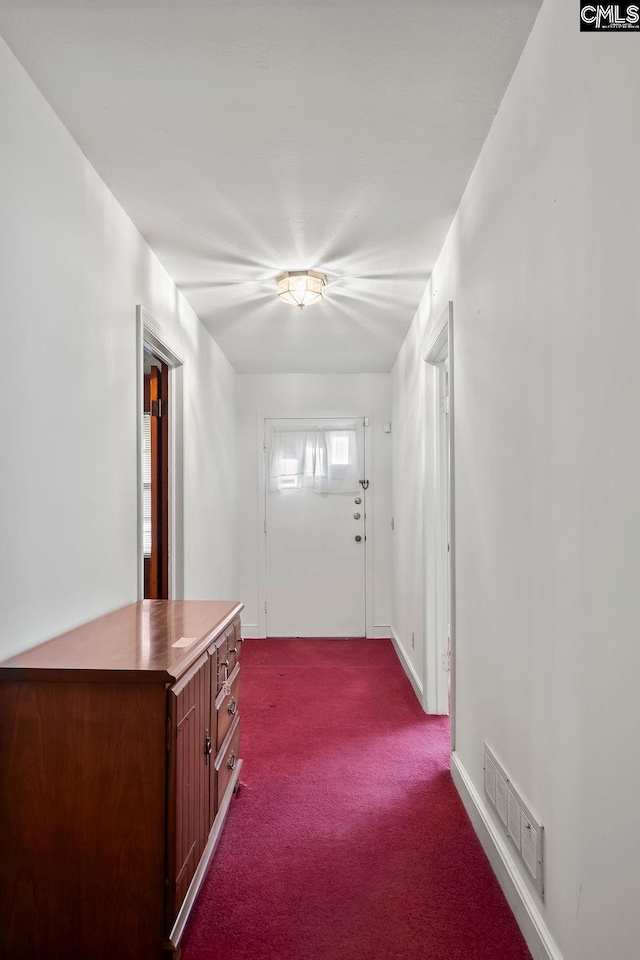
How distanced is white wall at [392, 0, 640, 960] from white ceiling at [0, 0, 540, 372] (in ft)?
0.67

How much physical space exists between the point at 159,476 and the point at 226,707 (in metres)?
1.63

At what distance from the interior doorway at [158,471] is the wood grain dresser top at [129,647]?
44.1 inches

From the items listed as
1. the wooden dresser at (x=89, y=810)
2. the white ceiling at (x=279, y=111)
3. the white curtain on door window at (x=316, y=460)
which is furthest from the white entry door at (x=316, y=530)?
the wooden dresser at (x=89, y=810)

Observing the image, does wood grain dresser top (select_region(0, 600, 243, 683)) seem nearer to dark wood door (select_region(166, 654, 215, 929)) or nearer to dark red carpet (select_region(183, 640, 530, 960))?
dark wood door (select_region(166, 654, 215, 929))

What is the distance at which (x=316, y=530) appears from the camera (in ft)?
19.4

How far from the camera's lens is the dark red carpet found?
71.3 inches

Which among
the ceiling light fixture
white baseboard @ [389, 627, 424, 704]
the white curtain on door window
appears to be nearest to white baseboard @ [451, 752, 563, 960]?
white baseboard @ [389, 627, 424, 704]

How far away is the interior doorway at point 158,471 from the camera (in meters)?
3.60

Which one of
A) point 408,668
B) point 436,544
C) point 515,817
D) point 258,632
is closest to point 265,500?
point 258,632

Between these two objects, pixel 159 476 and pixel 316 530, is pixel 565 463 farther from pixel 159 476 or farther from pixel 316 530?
pixel 316 530

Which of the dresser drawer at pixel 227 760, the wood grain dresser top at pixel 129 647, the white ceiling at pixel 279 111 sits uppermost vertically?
the white ceiling at pixel 279 111

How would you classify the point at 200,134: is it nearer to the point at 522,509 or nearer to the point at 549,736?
the point at 522,509

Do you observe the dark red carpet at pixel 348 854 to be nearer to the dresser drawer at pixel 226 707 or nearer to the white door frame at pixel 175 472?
the dresser drawer at pixel 226 707

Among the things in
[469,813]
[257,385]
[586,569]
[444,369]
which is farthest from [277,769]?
[257,385]
